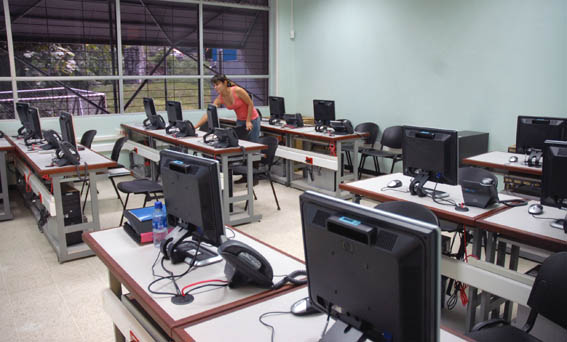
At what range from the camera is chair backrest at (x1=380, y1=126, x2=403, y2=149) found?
6398 millimetres

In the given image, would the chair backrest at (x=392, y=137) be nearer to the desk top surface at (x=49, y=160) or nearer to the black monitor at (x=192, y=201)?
the desk top surface at (x=49, y=160)

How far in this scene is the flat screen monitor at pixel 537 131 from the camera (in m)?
3.86

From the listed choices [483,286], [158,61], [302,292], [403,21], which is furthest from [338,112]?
[302,292]

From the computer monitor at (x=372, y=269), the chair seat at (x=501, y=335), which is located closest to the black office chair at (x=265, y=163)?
the chair seat at (x=501, y=335)

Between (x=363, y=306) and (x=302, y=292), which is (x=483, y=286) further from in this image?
(x=363, y=306)

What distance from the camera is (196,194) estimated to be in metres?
2.01

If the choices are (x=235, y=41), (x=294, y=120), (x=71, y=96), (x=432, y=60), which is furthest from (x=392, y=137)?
(x=71, y=96)

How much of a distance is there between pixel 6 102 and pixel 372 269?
671 cm

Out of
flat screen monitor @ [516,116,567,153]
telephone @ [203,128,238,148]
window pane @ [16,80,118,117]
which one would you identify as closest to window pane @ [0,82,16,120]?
window pane @ [16,80,118,117]

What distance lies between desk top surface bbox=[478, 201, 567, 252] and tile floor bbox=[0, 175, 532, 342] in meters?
0.72

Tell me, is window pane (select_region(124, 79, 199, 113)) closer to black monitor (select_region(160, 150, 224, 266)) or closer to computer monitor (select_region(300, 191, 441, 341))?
black monitor (select_region(160, 150, 224, 266))

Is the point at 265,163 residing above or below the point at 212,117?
below

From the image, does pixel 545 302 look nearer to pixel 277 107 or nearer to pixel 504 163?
pixel 504 163

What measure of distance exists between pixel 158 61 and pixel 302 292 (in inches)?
251
